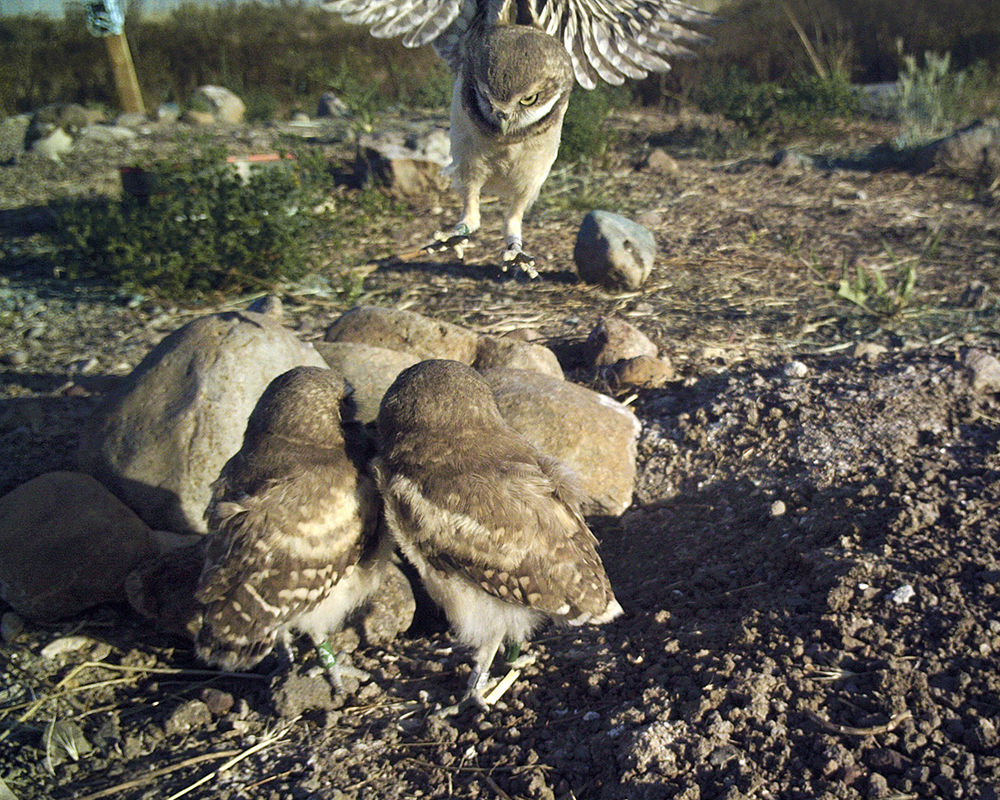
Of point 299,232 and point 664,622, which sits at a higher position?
point 299,232

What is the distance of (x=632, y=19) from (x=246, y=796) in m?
3.36

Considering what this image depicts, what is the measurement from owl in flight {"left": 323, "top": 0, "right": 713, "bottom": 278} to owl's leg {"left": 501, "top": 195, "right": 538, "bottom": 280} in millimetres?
11

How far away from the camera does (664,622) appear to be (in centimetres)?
351

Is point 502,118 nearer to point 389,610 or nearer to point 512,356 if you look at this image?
point 512,356

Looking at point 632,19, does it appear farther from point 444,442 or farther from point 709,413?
point 709,413

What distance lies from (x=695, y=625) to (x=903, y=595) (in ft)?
2.65

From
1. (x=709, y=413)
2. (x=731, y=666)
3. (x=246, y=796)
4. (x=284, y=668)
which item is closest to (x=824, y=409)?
(x=709, y=413)

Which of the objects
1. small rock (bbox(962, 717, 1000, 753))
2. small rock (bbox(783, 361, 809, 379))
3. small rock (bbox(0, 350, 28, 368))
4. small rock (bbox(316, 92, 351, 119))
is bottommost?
small rock (bbox(0, 350, 28, 368))

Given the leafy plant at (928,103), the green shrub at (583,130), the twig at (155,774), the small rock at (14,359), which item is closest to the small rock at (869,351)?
the twig at (155,774)

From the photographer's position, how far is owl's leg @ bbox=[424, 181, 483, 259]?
3412 millimetres

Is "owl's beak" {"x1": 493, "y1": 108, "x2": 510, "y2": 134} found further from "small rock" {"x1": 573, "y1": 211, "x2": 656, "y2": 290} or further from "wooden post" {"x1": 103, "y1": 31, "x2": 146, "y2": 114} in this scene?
"wooden post" {"x1": 103, "y1": 31, "x2": 146, "y2": 114}

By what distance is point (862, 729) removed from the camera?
2619 mm

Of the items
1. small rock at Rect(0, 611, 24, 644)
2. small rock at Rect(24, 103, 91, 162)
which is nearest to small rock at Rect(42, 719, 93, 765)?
small rock at Rect(0, 611, 24, 644)

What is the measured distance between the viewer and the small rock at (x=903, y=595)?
3.14 metres
